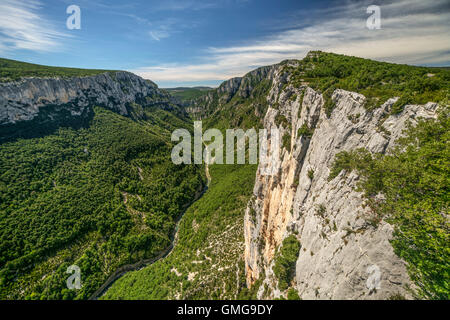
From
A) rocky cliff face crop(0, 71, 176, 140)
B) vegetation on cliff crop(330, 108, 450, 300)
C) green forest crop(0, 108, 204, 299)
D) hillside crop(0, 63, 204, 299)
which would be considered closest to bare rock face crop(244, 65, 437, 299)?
vegetation on cliff crop(330, 108, 450, 300)

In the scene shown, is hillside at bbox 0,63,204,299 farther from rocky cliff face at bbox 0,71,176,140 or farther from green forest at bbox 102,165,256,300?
green forest at bbox 102,165,256,300

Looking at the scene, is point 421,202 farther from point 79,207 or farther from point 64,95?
point 64,95

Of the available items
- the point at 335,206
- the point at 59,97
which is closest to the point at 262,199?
the point at 335,206

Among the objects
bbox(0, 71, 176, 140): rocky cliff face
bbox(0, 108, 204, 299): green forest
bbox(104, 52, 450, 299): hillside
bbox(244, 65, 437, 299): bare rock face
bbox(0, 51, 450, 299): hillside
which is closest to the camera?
bbox(104, 52, 450, 299): hillside

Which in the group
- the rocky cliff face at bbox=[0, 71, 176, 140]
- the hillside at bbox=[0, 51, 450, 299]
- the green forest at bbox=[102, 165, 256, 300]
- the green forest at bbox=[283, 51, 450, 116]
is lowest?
the green forest at bbox=[102, 165, 256, 300]

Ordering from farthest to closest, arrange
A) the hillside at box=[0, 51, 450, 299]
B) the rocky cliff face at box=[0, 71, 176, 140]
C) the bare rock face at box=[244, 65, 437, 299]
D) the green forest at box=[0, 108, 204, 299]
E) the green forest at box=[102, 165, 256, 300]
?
the rocky cliff face at box=[0, 71, 176, 140]
the green forest at box=[0, 108, 204, 299]
the green forest at box=[102, 165, 256, 300]
the bare rock face at box=[244, 65, 437, 299]
the hillside at box=[0, 51, 450, 299]

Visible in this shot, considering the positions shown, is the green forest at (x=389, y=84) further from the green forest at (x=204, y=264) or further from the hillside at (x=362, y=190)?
the green forest at (x=204, y=264)
